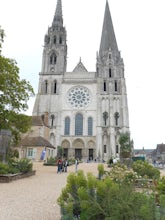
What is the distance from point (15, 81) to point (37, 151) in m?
21.2

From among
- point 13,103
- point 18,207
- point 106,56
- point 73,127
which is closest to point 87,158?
point 73,127

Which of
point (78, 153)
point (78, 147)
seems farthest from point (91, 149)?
point (78, 153)

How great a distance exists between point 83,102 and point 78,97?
6.23 ft

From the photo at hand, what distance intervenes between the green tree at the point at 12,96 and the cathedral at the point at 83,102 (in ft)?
99.7

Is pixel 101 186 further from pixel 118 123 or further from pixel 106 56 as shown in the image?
pixel 106 56

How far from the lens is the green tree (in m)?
15.7

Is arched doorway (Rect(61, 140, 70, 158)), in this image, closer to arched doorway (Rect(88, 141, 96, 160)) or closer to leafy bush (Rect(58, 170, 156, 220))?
arched doorway (Rect(88, 141, 96, 160))

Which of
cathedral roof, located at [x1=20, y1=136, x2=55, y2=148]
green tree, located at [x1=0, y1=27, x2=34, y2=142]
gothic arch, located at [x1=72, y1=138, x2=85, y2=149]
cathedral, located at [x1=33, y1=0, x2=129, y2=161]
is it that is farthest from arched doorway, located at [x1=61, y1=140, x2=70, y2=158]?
green tree, located at [x1=0, y1=27, x2=34, y2=142]

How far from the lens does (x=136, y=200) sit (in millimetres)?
3408

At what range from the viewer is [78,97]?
175 ft

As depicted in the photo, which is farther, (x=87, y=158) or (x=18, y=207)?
(x=87, y=158)

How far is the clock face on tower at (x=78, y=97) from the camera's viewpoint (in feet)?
173

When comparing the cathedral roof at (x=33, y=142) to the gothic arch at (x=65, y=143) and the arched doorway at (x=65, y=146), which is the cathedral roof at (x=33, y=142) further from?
the arched doorway at (x=65, y=146)

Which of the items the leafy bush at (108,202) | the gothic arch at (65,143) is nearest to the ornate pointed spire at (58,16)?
the gothic arch at (65,143)
